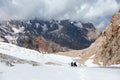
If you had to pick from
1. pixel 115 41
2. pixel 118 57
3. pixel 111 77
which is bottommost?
pixel 111 77

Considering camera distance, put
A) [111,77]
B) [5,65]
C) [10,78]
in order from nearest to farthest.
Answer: [111,77] < [10,78] < [5,65]

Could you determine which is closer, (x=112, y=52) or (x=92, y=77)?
(x=92, y=77)

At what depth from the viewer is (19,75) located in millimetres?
22375

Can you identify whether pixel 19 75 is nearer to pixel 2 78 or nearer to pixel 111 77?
pixel 2 78

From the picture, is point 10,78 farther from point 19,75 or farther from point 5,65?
point 5,65

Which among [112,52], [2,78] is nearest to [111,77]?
[2,78]

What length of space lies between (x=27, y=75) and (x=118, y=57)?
71.3m

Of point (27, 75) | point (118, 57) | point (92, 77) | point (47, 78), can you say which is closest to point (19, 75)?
point (27, 75)

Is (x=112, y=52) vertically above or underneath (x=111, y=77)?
above

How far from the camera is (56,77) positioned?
2133cm

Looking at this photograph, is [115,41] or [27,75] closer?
[27,75]

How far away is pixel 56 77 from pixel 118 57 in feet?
235

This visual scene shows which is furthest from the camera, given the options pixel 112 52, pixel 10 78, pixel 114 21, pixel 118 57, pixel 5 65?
pixel 114 21

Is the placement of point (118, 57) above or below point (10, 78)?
above
